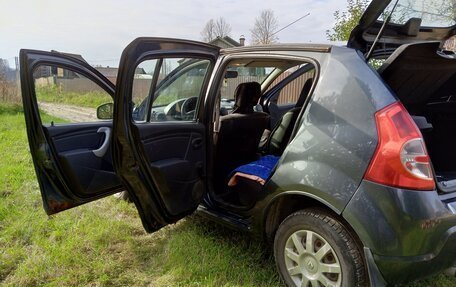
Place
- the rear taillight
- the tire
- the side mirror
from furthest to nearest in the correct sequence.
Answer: the side mirror < the tire < the rear taillight

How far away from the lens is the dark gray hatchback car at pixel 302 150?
5.48 ft

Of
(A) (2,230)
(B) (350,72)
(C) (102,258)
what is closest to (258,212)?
(B) (350,72)

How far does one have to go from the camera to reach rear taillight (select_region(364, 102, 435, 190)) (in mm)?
1612

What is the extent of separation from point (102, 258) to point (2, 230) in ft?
3.95

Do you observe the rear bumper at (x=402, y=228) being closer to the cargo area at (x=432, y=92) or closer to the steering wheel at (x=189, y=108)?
the cargo area at (x=432, y=92)

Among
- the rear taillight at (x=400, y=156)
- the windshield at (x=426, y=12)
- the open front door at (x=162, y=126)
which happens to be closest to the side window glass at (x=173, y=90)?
the open front door at (x=162, y=126)

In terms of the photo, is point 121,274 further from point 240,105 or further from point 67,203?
point 240,105

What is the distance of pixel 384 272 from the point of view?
67.6 inches

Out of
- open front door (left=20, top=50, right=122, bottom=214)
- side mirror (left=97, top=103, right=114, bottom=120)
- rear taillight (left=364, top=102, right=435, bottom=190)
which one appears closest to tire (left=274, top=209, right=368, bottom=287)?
rear taillight (left=364, top=102, right=435, bottom=190)

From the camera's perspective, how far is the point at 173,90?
114 inches

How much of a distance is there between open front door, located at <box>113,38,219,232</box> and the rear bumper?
Result: 1.27 meters

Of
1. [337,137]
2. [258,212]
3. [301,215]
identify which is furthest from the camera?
[258,212]

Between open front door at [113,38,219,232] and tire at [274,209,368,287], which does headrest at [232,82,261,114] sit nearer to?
open front door at [113,38,219,232]

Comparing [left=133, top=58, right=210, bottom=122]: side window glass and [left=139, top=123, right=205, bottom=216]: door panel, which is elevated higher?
[left=133, top=58, right=210, bottom=122]: side window glass
